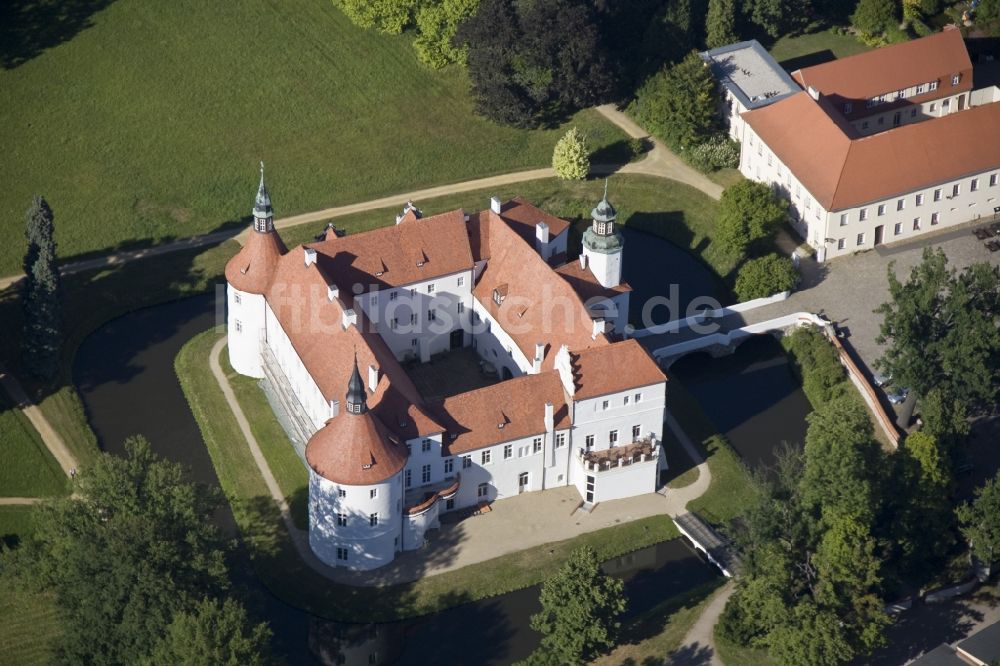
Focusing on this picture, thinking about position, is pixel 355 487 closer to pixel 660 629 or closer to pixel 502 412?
pixel 502 412

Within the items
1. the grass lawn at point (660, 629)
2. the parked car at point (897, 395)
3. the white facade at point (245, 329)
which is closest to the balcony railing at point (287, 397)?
the white facade at point (245, 329)

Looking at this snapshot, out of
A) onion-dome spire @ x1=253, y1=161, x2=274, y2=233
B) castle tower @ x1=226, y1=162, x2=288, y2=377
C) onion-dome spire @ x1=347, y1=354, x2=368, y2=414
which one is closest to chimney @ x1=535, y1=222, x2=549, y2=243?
castle tower @ x1=226, y1=162, x2=288, y2=377

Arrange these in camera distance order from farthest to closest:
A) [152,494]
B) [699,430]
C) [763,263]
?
[763,263] → [699,430] → [152,494]

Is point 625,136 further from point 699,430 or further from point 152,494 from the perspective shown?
point 152,494

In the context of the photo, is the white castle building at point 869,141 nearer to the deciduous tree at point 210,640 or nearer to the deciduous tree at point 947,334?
the deciduous tree at point 947,334

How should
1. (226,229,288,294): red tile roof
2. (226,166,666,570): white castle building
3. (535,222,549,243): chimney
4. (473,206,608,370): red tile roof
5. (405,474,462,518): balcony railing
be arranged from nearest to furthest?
1. (226,166,666,570): white castle building
2. (405,474,462,518): balcony railing
3. (473,206,608,370): red tile roof
4. (226,229,288,294): red tile roof
5. (535,222,549,243): chimney

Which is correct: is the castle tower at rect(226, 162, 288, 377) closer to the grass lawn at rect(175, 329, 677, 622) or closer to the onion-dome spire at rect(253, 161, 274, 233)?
the onion-dome spire at rect(253, 161, 274, 233)

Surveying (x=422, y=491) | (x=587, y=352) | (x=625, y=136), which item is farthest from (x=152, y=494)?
(x=625, y=136)

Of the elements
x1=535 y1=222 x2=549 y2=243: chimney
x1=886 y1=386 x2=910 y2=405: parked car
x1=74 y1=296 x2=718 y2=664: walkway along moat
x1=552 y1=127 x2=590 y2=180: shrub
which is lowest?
x1=74 y1=296 x2=718 y2=664: walkway along moat
